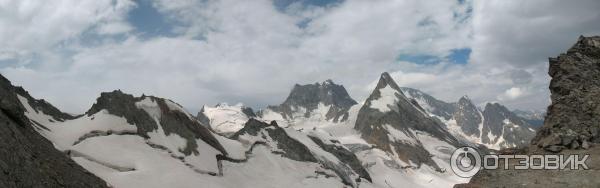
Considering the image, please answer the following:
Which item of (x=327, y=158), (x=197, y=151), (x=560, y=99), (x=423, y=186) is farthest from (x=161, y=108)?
(x=423, y=186)

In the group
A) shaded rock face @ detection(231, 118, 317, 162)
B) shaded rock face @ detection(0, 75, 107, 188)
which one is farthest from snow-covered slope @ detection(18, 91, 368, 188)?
shaded rock face @ detection(0, 75, 107, 188)

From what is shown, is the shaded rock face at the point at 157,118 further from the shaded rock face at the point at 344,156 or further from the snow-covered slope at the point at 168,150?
the shaded rock face at the point at 344,156

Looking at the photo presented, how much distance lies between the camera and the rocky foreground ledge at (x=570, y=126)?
21.7m

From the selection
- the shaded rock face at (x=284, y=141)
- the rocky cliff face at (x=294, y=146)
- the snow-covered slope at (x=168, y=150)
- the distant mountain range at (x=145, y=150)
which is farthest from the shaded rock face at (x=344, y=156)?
the shaded rock face at (x=284, y=141)

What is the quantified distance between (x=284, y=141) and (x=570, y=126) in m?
90.6

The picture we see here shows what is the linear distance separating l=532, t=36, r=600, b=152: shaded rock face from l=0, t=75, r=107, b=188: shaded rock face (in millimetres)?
29374

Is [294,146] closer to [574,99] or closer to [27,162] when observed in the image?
[27,162]

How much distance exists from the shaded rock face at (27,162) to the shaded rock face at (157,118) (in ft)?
98.1

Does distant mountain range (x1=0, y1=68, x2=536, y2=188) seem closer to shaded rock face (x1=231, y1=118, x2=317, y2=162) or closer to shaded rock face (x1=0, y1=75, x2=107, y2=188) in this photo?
shaded rock face (x1=0, y1=75, x2=107, y2=188)

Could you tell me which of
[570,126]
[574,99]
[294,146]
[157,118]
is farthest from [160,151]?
[570,126]

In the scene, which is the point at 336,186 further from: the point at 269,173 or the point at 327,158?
the point at 327,158

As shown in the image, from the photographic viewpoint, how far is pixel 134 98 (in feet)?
279

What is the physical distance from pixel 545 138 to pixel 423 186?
163 m

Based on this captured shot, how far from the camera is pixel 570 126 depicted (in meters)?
25.2
